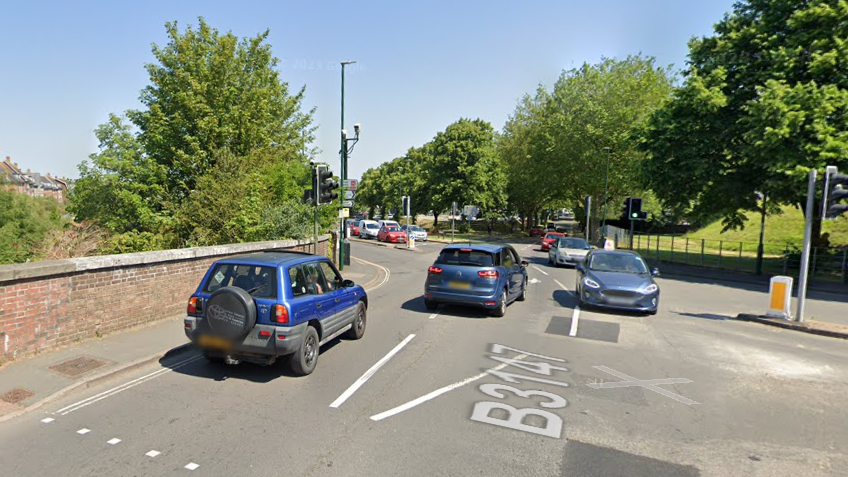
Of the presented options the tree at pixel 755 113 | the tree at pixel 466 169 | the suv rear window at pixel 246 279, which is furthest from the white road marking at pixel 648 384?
the tree at pixel 466 169

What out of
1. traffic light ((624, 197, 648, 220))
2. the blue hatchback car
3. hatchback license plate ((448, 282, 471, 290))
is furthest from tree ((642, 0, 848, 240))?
hatchback license plate ((448, 282, 471, 290))

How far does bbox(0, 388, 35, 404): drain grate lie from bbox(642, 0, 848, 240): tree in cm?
2011

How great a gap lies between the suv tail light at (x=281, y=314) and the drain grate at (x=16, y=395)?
8.89 feet

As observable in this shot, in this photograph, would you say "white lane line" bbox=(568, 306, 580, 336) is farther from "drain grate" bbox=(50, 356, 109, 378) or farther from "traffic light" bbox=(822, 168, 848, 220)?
"drain grate" bbox=(50, 356, 109, 378)

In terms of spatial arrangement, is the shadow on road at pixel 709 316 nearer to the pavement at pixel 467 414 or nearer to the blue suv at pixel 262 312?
the pavement at pixel 467 414

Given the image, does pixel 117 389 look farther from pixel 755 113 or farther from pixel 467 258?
pixel 755 113

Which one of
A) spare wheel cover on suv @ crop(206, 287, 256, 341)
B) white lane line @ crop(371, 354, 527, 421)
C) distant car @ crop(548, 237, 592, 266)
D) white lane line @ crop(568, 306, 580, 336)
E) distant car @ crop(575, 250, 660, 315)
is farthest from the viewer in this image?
distant car @ crop(548, 237, 592, 266)

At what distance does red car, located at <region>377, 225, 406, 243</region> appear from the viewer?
36188 millimetres

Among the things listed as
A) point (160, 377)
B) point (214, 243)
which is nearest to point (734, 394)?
point (160, 377)

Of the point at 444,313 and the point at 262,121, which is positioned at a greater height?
the point at 262,121

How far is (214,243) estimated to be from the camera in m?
12.8

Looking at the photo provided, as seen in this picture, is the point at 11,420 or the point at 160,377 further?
the point at 160,377

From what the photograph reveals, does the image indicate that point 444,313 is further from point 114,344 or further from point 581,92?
point 581,92

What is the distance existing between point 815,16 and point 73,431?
954 inches
